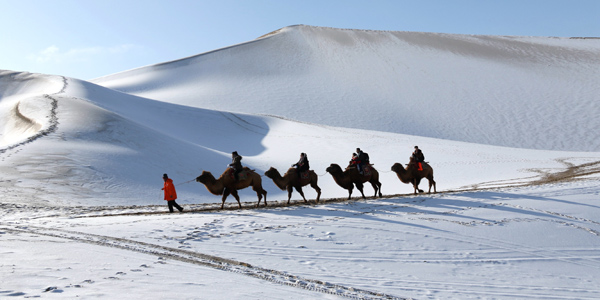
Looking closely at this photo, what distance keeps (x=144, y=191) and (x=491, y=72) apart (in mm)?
52544

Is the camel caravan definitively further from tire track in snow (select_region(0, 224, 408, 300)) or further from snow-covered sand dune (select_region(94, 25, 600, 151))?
snow-covered sand dune (select_region(94, 25, 600, 151))

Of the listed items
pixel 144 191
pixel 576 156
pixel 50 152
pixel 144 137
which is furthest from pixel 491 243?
pixel 576 156

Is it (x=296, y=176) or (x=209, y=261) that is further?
(x=296, y=176)

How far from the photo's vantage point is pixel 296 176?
52.2ft

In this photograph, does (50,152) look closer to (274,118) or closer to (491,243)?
(491,243)

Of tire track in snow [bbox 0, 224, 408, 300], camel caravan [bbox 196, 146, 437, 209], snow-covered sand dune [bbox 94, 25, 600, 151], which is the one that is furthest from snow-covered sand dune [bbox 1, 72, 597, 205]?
snow-covered sand dune [bbox 94, 25, 600, 151]

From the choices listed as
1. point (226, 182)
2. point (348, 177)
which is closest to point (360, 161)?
point (348, 177)

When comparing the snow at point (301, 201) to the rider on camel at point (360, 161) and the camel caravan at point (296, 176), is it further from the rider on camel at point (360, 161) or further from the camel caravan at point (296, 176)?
the rider on camel at point (360, 161)

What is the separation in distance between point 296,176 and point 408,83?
147 ft

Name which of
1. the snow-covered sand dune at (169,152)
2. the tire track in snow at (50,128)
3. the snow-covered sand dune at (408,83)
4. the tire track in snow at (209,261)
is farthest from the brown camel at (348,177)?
the snow-covered sand dune at (408,83)

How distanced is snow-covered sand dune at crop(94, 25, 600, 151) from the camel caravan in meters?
26.4

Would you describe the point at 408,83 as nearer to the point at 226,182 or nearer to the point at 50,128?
the point at 50,128

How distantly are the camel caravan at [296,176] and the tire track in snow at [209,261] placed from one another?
468 centimetres

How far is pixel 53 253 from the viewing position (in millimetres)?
8062
